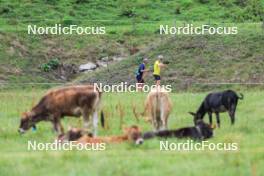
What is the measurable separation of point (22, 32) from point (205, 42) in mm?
13777

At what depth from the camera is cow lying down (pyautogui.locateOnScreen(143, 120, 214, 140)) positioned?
58.5 ft

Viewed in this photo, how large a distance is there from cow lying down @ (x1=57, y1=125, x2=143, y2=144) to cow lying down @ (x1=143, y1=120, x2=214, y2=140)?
2.39 feet

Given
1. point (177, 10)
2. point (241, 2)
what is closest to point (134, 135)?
point (177, 10)

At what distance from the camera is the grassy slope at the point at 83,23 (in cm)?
4859

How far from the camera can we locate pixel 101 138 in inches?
682

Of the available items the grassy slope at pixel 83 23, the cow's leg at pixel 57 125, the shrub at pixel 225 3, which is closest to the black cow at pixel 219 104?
the cow's leg at pixel 57 125

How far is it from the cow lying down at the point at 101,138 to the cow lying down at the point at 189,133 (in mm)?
730

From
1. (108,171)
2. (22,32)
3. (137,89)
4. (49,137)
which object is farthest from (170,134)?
(22,32)

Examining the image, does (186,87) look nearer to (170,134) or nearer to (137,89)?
(137,89)

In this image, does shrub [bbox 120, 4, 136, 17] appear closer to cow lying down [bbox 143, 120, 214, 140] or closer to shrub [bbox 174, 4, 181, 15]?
shrub [bbox 174, 4, 181, 15]

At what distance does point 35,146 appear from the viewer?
56.7 feet

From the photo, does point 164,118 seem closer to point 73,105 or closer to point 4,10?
point 73,105

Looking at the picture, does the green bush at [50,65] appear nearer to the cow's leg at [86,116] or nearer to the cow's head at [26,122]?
the cow's head at [26,122]

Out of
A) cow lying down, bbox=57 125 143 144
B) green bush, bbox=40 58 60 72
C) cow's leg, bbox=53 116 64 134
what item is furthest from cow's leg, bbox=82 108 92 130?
green bush, bbox=40 58 60 72
